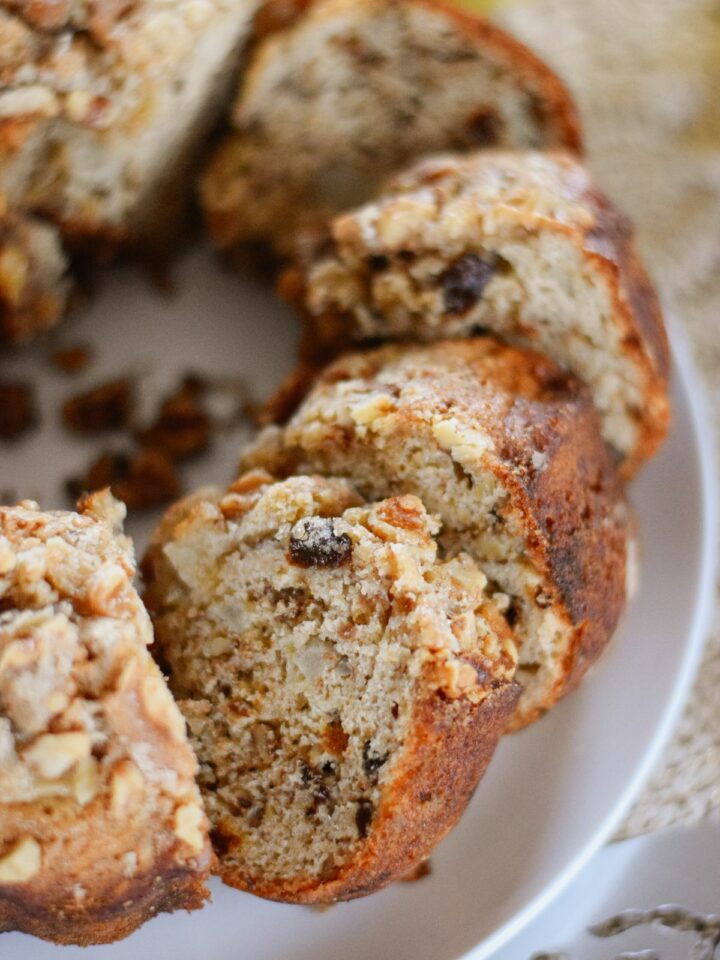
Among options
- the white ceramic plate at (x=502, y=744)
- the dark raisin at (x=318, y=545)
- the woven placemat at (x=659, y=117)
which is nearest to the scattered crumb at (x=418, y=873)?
the white ceramic plate at (x=502, y=744)

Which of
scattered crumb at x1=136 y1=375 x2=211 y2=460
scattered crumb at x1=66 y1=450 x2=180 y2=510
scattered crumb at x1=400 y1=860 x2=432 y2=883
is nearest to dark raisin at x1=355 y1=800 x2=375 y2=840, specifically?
scattered crumb at x1=400 y1=860 x2=432 y2=883

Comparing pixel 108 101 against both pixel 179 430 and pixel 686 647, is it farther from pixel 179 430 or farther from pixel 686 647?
pixel 686 647

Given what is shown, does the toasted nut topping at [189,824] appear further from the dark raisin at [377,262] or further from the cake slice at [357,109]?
the cake slice at [357,109]

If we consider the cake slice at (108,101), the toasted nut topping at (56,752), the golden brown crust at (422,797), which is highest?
the cake slice at (108,101)

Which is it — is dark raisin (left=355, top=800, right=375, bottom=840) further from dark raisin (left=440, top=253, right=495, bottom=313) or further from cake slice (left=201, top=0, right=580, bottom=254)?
cake slice (left=201, top=0, right=580, bottom=254)

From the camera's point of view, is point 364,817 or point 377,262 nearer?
point 364,817

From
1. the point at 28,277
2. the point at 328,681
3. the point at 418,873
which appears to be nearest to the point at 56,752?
the point at 328,681
